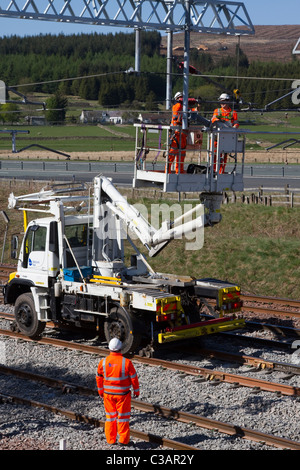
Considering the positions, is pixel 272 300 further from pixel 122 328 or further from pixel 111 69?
pixel 111 69

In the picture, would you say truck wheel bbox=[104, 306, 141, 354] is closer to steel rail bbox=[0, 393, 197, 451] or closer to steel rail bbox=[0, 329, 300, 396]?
steel rail bbox=[0, 329, 300, 396]

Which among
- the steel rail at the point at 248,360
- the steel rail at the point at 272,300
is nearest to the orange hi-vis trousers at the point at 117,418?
the steel rail at the point at 248,360

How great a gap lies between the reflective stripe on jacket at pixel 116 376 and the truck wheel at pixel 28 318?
19.1ft

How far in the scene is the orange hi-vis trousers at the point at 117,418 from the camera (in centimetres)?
1017

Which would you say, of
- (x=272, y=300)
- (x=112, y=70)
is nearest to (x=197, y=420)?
(x=272, y=300)

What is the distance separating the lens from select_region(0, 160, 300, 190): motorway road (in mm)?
41250

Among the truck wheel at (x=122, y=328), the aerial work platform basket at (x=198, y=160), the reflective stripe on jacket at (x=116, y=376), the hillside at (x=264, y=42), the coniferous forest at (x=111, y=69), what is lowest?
the truck wheel at (x=122, y=328)

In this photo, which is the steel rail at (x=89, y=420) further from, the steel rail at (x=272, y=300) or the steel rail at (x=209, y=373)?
the steel rail at (x=272, y=300)

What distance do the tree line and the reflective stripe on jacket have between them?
2227 centimetres

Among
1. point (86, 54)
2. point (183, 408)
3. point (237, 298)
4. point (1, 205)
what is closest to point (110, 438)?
point (183, 408)

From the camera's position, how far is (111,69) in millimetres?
106312

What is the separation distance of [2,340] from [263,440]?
7.75 metres

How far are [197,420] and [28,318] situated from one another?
6259 mm

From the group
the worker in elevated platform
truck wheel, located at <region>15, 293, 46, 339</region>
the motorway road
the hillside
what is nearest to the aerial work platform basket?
the worker in elevated platform
